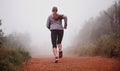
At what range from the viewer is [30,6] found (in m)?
94.3

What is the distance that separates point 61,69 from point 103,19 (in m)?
20.0

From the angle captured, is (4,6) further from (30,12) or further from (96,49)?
(96,49)

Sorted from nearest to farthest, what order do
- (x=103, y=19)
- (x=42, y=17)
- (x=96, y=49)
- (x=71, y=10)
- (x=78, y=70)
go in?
(x=78, y=70), (x=96, y=49), (x=103, y=19), (x=71, y=10), (x=42, y=17)

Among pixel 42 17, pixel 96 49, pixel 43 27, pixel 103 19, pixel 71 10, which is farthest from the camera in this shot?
pixel 42 17

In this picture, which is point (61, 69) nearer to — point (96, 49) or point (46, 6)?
point (96, 49)

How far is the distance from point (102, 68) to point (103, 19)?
20.0 metres

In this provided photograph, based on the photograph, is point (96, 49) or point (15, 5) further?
point (15, 5)

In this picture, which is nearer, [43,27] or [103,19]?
[103,19]

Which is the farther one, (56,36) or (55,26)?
(56,36)

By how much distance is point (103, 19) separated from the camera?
2981cm

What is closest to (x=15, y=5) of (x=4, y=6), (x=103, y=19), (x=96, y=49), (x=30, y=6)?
(x=30, y=6)

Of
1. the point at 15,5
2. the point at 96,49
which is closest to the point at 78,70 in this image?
the point at 96,49

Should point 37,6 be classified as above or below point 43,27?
above

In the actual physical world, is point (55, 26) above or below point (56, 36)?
above
